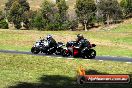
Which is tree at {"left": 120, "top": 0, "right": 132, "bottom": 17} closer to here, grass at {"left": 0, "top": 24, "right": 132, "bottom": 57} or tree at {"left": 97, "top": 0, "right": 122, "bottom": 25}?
tree at {"left": 97, "top": 0, "right": 122, "bottom": 25}

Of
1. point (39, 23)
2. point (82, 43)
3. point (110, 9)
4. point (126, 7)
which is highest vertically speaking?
point (126, 7)

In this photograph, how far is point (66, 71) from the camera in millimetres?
19156

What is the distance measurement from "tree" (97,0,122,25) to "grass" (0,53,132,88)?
66.2 m

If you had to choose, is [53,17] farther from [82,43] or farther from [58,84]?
[58,84]

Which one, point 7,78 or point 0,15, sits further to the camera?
point 0,15

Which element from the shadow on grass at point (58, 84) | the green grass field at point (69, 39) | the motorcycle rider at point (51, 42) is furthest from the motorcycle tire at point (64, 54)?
the shadow on grass at point (58, 84)

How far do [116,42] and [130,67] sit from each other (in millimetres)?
27645

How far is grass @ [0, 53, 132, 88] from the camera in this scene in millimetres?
15852

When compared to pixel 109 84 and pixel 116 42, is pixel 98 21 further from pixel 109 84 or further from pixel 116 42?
pixel 109 84

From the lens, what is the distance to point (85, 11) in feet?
296

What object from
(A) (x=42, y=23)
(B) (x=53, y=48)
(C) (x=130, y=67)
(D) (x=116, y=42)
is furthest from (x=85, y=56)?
(A) (x=42, y=23)

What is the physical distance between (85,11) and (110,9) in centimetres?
621

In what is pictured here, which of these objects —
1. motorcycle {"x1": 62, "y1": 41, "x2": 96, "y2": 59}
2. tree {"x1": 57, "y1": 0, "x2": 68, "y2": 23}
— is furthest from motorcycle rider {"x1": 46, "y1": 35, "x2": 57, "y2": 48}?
tree {"x1": 57, "y1": 0, "x2": 68, "y2": 23}

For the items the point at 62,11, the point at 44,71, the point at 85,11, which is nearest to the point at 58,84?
the point at 44,71
